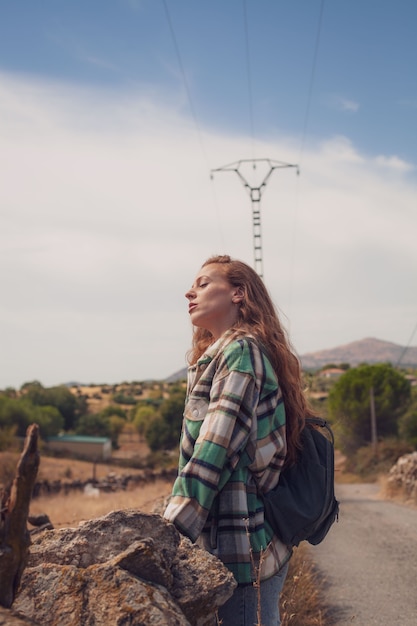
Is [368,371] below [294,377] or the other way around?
the other way around

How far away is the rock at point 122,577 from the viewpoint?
8.04 ft

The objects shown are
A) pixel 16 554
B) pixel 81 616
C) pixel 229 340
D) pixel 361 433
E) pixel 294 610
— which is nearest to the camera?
pixel 16 554

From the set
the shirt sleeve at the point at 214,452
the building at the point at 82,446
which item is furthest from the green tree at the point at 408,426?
the shirt sleeve at the point at 214,452

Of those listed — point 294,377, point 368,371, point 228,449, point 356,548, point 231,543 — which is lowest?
point 356,548

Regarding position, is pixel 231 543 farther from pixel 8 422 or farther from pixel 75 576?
pixel 8 422

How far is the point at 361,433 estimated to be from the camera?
38.2 m

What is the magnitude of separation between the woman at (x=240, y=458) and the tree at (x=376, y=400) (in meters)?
35.3

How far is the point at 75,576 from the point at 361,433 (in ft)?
121

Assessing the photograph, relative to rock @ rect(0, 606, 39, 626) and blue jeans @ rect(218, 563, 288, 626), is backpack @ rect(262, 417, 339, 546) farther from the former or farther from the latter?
rock @ rect(0, 606, 39, 626)

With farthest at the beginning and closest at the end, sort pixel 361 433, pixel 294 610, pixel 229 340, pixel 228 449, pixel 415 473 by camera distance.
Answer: pixel 361 433
pixel 415 473
pixel 294 610
pixel 229 340
pixel 228 449

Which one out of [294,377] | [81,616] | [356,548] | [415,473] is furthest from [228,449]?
[415,473]

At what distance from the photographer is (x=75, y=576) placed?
2607mm

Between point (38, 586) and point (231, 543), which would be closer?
point (38, 586)

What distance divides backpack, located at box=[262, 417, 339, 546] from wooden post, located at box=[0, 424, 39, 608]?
1199mm
